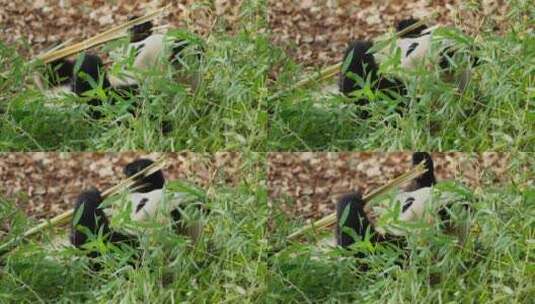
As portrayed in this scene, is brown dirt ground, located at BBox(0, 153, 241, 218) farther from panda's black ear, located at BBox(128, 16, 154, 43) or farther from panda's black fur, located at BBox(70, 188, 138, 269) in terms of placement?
panda's black ear, located at BBox(128, 16, 154, 43)

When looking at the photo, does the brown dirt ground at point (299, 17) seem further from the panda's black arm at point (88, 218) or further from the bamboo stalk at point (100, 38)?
the panda's black arm at point (88, 218)

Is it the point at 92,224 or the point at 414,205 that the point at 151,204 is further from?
the point at 414,205

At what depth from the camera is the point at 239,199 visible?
306 centimetres

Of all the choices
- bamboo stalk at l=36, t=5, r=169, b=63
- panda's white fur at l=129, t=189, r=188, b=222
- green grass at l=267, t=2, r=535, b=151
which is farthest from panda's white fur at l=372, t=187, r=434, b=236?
bamboo stalk at l=36, t=5, r=169, b=63

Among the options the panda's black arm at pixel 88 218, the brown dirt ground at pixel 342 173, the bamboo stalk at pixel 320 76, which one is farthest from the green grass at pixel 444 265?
the panda's black arm at pixel 88 218

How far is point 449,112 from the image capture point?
3031mm

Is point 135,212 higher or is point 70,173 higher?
point 70,173

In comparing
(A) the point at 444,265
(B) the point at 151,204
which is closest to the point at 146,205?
(B) the point at 151,204

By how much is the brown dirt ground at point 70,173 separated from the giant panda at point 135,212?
0.13 ft

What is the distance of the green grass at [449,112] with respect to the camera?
9.90 ft

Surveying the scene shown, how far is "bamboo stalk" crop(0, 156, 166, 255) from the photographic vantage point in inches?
121

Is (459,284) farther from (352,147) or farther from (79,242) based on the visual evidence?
(79,242)

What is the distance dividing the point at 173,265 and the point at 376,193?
674mm

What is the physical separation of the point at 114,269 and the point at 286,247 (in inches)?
21.4
